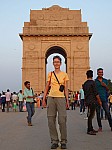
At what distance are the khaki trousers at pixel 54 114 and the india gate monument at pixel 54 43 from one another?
3082 cm

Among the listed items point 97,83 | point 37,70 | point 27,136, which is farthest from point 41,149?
point 37,70

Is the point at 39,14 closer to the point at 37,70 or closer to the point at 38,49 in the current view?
the point at 38,49

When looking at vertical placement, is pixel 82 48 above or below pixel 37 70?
above

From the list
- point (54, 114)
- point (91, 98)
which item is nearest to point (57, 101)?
point (54, 114)

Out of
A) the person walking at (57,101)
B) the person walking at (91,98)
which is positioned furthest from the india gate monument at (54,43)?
the person walking at (57,101)

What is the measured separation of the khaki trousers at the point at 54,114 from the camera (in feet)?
22.1

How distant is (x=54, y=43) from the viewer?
38.4 metres

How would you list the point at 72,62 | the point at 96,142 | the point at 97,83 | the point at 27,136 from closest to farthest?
the point at 96,142 < the point at 27,136 < the point at 97,83 < the point at 72,62

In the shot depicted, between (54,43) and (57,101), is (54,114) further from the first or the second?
(54,43)

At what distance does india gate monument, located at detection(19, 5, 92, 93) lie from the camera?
3784 cm

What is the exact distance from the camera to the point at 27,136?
850 centimetres

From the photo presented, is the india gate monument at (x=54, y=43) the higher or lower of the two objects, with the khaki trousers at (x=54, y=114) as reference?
higher

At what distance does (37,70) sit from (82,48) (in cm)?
583

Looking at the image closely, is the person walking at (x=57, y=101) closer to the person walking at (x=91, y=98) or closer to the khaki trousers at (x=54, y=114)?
the khaki trousers at (x=54, y=114)
